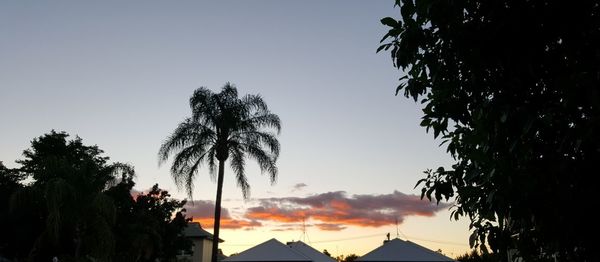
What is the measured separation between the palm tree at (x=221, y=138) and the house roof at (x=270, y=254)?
5.84 meters

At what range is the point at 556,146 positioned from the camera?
12.5 ft

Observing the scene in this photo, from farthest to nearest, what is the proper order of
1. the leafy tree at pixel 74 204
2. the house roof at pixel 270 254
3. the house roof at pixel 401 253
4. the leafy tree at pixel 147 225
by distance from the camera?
1. the leafy tree at pixel 147 225
2. the leafy tree at pixel 74 204
3. the house roof at pixel 270 254
4. the house roof at pixel 401 253

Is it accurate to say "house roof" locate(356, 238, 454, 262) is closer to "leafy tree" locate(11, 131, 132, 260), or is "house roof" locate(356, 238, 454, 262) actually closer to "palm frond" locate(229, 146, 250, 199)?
"palm frond" locate(229, 146, 250, 199)

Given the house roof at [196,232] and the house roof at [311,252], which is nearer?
the house roof at [311,252]

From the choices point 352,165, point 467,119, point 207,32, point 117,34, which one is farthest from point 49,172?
point 467,119

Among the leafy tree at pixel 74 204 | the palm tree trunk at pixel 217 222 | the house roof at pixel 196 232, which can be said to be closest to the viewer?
the leafy tree at pixel 74 204

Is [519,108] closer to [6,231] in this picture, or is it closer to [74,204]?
[74,204]

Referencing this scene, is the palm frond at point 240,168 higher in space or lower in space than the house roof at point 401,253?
higher

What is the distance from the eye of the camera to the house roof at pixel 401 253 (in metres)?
17.7

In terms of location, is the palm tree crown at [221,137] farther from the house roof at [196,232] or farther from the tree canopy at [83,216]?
the house roof at [196,232]

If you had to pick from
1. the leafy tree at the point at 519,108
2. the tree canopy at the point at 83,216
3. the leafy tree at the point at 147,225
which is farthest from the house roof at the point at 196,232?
the leafy tree at the point at 519,108

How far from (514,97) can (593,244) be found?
1209mm

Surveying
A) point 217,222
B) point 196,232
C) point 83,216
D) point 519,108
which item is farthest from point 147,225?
point 519,108

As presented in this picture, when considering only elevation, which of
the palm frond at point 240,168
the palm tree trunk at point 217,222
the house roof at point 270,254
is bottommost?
the house roof at point 270,254
